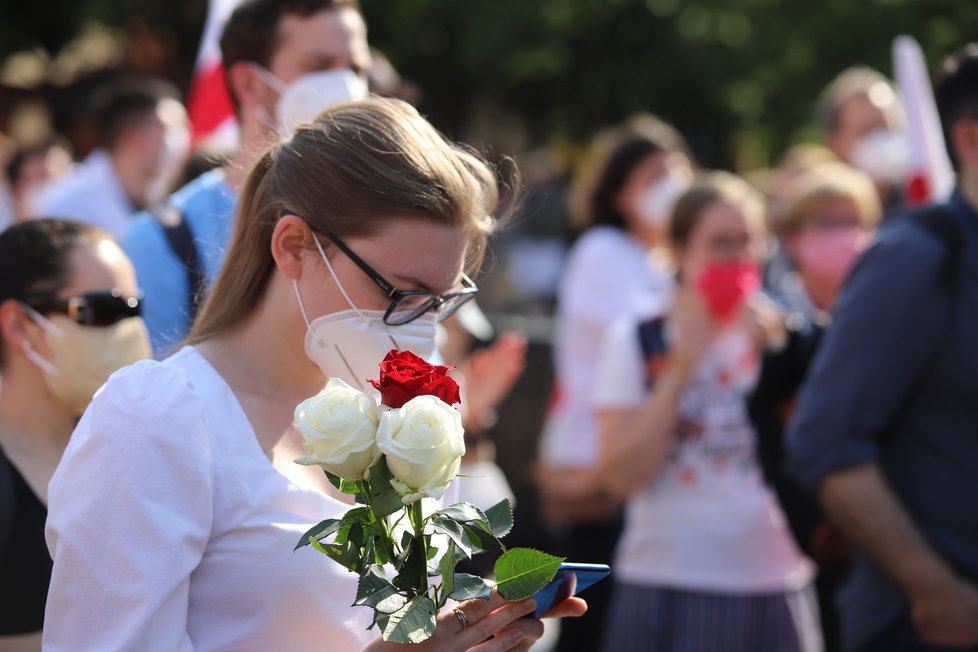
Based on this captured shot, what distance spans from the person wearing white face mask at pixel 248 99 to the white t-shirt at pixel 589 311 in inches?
101

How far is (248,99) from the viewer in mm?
3723

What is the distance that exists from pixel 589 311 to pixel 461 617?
426cm

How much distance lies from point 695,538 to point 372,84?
196 cm

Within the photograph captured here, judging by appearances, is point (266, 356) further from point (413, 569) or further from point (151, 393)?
point (413, 569)

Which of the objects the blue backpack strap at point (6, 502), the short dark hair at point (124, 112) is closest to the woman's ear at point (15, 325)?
the blue backpack strap at point (6, 502)

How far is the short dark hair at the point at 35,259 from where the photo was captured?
299 cm

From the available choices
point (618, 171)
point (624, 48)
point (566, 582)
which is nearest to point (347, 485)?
point (566, 582)

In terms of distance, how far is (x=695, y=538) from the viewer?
15.4ft

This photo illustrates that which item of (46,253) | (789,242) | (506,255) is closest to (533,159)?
(506,255)

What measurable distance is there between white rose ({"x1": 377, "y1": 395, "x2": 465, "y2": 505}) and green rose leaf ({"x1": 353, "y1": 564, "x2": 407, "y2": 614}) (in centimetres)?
12

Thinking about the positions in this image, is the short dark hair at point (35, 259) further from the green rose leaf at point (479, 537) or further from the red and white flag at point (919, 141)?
the red and white flag at point (919, 141)

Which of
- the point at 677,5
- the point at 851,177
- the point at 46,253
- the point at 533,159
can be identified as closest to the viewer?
the point at 46,253

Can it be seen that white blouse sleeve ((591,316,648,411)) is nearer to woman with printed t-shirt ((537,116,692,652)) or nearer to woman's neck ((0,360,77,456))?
woman with printed t-shirt ((537,116,692,652))

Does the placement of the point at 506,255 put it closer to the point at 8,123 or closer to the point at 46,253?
the point at 8,123
